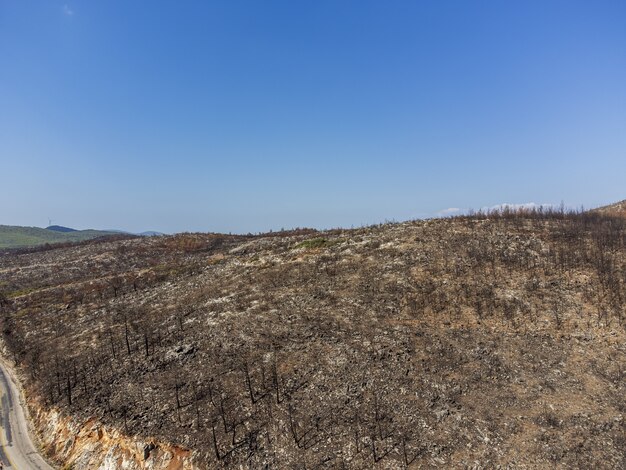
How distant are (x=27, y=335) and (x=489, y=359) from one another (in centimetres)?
4097

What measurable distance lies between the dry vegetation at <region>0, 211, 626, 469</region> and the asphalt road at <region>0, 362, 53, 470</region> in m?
1.64

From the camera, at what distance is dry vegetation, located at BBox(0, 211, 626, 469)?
51.9 feet

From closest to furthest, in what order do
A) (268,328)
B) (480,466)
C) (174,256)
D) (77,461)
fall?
1. (480,466)
2. (77,461)
3. (268,328)
4. (174,256)

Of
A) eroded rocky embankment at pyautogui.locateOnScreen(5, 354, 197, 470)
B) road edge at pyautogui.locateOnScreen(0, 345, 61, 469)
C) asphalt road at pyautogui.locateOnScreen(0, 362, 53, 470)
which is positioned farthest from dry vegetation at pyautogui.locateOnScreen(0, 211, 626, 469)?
asphalt road at pyautogui.locateOnScreen(0, 362, 53, 470)

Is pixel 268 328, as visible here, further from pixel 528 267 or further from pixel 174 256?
pixel 174 256

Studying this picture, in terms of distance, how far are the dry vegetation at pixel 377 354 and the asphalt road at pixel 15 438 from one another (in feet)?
5.39

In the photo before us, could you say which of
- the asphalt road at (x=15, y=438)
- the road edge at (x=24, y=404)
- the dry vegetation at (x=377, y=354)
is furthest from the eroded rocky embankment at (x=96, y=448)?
the dry vegetation at (x=377, y=354)

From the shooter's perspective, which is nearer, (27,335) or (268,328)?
(268,328)

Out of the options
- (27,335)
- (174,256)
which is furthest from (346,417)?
(174,256)

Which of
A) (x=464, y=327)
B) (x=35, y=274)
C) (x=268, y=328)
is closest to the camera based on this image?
(x=464, y=327)

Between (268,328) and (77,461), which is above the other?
(268,328)

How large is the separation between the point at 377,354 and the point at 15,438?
22736 mm

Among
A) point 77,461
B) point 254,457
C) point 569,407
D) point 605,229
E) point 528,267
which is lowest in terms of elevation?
point 77,461

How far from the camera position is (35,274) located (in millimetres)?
65312
